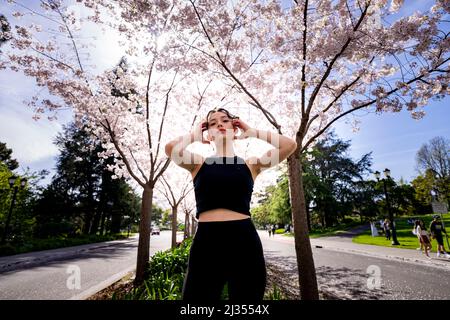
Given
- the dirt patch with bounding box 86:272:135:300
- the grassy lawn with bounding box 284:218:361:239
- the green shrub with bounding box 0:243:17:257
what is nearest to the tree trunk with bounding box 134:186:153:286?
the dirt patch with bounding box 86:272:135:300

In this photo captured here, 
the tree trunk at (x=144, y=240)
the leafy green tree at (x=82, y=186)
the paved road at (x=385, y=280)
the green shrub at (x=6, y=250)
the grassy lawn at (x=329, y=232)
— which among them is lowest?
the grassy lawn at (x=329, y=232)

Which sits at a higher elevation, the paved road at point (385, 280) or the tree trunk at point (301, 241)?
the tree trunk at point (301, 241)

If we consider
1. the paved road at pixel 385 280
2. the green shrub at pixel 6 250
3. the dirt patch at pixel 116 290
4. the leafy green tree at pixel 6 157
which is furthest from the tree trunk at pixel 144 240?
the leafy green tree at pixel 6 157

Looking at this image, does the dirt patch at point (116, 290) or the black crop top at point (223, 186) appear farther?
the dirt patch at point (116, 290)

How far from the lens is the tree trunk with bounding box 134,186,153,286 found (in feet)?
22.4

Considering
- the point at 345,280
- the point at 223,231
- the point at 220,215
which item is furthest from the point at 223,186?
the point at 345,280

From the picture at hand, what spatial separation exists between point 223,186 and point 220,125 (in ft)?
1.97

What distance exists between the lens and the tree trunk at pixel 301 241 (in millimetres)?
4418

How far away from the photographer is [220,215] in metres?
1.75

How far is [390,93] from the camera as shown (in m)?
5.23

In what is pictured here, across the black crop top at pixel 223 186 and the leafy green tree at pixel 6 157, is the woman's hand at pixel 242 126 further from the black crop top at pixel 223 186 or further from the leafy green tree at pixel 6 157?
the leafy green tree at pixel 6 157

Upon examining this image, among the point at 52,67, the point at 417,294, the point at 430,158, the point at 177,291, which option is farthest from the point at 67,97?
the point at 430,158

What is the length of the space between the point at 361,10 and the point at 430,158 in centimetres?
6251

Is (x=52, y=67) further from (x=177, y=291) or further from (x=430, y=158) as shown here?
(x=430, y=158)
